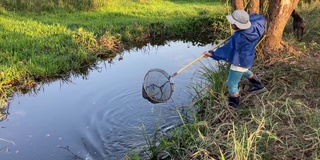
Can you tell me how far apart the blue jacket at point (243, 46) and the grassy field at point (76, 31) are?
11.2 feet

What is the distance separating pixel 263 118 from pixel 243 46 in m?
1.08

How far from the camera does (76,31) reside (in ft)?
27.0

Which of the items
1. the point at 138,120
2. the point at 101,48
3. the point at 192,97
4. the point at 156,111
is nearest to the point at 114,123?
the point at 138,120

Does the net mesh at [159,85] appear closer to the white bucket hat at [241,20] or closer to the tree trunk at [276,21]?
the white bucket hat at [241,20]

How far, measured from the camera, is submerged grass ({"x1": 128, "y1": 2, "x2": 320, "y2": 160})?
3.52m

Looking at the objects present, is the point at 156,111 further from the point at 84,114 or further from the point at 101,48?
the point at 101,48

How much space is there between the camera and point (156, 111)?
17.8 feet

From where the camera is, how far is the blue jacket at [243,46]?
4.31 m

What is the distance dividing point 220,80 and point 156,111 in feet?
3.45

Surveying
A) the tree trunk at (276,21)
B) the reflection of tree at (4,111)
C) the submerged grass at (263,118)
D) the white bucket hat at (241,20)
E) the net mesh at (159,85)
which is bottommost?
the reflection of tree at (4,111)

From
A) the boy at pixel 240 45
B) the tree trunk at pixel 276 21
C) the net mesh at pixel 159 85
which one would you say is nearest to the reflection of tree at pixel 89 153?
the net mesh at pixel 159 85

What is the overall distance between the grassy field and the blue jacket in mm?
3423

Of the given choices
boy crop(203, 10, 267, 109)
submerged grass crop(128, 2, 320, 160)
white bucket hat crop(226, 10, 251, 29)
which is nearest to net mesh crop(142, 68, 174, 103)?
submerged grass crop(128, 2, 320, 160)

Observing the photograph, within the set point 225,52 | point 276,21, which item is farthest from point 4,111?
point 276,21
